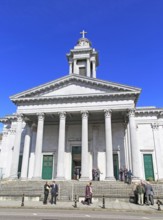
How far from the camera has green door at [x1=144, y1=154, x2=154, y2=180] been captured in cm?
2897

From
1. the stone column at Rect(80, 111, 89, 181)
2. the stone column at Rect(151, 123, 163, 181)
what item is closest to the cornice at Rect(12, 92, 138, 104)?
the stone column at Rect(80, 111, 89, 181)

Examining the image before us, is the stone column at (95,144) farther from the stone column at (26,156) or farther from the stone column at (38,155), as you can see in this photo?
the stone column at (26,156)

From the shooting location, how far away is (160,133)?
3103 centimetres

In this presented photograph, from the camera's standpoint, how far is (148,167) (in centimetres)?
2934

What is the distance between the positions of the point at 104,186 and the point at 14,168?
36.2ft

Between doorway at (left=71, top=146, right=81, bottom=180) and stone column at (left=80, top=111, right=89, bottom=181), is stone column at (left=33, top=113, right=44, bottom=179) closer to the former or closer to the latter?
stone column at (left=80, top=111, right=89, bottom=181)

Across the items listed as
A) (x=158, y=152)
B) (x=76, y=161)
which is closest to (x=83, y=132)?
(x=76, y=161)

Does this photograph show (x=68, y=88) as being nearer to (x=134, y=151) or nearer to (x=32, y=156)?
(x=32, y=156)

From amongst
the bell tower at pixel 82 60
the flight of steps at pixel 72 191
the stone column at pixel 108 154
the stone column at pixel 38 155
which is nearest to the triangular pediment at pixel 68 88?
the stone column at pixel 38 155

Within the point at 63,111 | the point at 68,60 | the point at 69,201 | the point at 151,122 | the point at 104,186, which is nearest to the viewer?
the point at 69,201

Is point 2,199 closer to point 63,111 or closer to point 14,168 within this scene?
point 14,168

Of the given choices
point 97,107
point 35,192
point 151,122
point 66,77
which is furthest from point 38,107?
point 151,122

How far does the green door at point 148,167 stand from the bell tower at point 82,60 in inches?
616

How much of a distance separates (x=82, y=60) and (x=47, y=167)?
1893 cm
